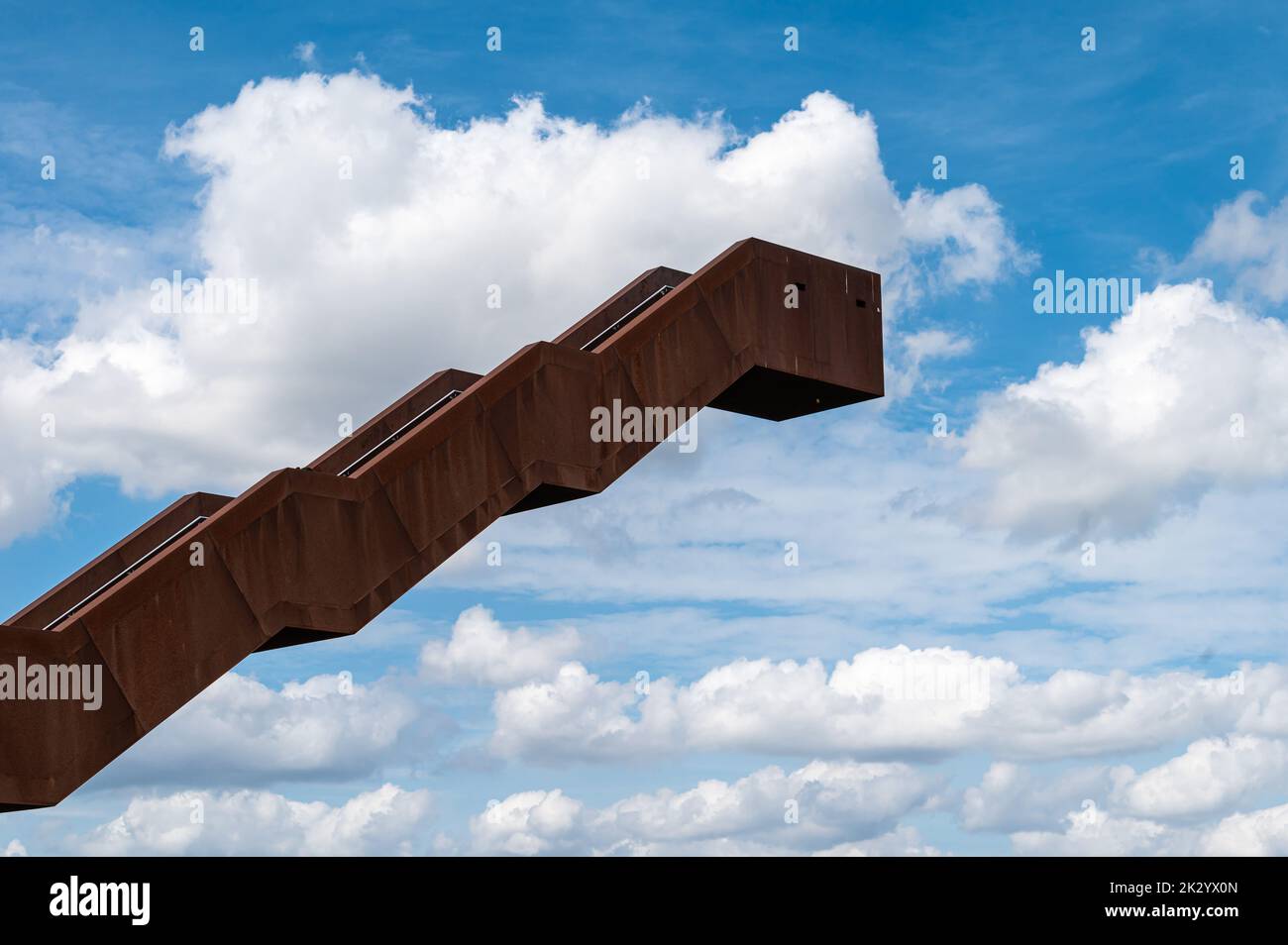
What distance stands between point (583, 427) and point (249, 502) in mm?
5051

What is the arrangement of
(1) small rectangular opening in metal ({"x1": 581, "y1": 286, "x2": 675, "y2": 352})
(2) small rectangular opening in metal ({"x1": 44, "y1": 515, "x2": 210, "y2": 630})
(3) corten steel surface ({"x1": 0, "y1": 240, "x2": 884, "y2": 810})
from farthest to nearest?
1. (1) small rectangular opening in metal ({"x1": 581, "y1": 286, "x2": 675, "y2": 352})
2. (2) small rectangular opening in metal ({"x1": 44, "y1": 515, "x2": 210, "y2": 630})
3. (3) corten steel surface ({"x1": 0, "y1": 240, "x2": 884, "y2": 810})

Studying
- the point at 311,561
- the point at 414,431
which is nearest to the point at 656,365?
the point at 414,431

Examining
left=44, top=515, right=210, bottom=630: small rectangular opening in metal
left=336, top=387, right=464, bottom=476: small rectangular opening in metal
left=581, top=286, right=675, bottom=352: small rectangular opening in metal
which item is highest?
left=581, top=286, right=675, bottom=352: small rectangular opening in metal

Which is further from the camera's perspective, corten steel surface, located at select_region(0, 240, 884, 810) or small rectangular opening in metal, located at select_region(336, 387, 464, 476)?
small rectangular opening in metal, located at select_region(336, 387, 464, 476)

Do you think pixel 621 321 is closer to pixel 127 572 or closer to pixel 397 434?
pixel 397 434

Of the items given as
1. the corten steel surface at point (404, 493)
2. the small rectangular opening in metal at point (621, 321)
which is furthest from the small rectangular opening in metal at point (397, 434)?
the small rectangular opening in metal at point (621, 321)

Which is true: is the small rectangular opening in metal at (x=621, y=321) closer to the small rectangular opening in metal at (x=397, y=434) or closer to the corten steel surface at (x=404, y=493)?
the corten steel surface at (x=404, y=493)

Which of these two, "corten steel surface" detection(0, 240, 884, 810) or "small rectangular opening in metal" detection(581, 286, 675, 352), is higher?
"small rectangular opening in metal" detection(581, 286, 675, 352)

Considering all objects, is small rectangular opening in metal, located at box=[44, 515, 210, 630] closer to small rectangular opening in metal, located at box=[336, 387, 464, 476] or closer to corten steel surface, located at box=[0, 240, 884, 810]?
corten steel surface, located at box=[0, 240, 884, 810]

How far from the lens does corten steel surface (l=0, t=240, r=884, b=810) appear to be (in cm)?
1756

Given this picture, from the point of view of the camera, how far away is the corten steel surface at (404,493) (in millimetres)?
17562

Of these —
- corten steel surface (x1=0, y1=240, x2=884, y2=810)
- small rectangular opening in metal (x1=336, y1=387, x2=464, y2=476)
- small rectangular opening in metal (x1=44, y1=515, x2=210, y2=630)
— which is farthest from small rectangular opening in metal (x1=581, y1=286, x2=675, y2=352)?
small rectangular opening in metal (x1=44, y1=515, x2=210, y2=630)
